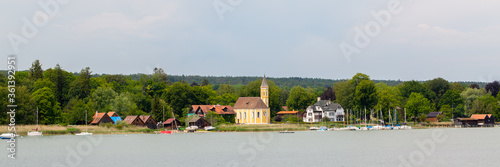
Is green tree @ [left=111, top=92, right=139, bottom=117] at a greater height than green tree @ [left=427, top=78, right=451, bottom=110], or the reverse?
green tree @ [left=427, top=78, right=451, bottom=110]

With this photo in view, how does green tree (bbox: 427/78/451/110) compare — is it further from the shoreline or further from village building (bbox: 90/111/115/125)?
village building (bbox: 90/111/115/125)

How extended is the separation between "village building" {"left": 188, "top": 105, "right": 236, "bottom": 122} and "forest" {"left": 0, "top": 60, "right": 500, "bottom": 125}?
1886 mm

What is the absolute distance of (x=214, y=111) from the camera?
99.4m

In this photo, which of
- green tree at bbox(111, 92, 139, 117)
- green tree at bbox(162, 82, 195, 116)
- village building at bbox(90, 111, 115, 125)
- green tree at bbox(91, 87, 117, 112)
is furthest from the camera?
green tree at bbox(162, 82, 195, 116)

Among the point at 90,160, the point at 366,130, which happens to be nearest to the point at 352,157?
the point at 90,160

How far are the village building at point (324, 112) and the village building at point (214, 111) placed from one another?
64.0ft

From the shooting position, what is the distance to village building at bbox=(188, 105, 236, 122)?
99000 millimetres

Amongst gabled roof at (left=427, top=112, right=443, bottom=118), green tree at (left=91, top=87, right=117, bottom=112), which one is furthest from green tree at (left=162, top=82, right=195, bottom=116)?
gabled roof at (left=427, top=112, right=443, bottom=118)

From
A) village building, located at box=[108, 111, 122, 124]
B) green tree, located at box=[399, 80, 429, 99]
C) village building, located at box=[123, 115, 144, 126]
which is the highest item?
green tree, located at box=[399, 80, 429, 99]

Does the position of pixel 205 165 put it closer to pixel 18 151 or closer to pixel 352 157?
pixel 352 157

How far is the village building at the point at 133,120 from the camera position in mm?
86000

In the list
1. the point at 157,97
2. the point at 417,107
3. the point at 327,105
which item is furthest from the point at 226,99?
the point at 417,107

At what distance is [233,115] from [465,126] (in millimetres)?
45667
